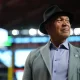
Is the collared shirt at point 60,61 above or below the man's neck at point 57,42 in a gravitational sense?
below

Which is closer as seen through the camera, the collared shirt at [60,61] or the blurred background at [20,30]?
the collared shirt at [60,61]

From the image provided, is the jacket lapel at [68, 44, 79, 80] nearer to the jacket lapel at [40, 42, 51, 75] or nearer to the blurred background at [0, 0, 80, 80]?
the jacket lapel at [40, 42, 51, 75]

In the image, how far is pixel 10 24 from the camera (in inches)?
203

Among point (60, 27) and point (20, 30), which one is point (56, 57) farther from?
point (20, 30)

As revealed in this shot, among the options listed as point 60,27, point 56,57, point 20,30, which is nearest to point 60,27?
point 60,27

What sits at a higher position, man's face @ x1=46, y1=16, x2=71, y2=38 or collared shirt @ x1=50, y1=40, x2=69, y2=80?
man's face @ x1=46, y1=16, x2=71, y2=38

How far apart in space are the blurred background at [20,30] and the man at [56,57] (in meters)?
3.66

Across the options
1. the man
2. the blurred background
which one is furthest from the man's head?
the blurred background

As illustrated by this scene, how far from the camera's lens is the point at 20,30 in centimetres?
518

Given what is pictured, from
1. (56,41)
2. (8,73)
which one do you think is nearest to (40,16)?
(8,73)

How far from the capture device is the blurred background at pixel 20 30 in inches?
A: 199

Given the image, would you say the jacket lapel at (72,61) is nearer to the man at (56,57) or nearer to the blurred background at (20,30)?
the man at (56,57)

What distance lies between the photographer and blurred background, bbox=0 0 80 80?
5.05 meters

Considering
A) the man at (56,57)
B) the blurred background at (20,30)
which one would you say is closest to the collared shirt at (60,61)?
the man at (56,57)
